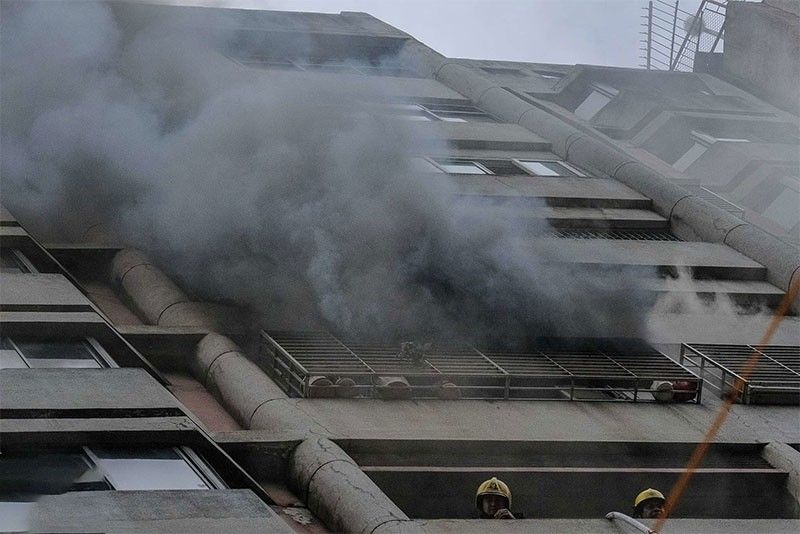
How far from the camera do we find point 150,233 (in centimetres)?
1983

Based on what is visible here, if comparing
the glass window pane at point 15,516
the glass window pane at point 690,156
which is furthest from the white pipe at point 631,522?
the glass window pane at point 690,156

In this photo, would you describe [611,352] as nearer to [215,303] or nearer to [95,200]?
[215,303]

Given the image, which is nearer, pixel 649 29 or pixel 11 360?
pixel 11 360

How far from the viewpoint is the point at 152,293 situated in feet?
60.9

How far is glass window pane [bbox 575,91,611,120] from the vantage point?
32312 millimetres

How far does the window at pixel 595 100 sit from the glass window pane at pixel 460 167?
7.79m

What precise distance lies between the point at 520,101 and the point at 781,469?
14.8 metres

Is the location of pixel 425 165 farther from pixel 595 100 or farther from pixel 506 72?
pixel 506 72

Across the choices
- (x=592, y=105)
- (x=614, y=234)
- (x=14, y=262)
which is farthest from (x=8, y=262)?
(x=592, y=105)

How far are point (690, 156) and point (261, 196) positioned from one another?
12628 millimetres

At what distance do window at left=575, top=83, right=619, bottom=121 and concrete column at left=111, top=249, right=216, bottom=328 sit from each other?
48.6ft

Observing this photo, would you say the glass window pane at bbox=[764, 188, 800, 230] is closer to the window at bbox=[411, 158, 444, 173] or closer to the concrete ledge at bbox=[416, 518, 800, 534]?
the window at bbox=[411, 158, 444, 173]

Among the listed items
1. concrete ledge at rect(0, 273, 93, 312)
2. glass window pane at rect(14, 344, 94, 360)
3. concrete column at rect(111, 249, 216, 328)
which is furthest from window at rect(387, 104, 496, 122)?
glass window pane at rect(14, 344, 94, 360)

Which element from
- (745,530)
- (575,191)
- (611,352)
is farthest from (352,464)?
(575,191)
